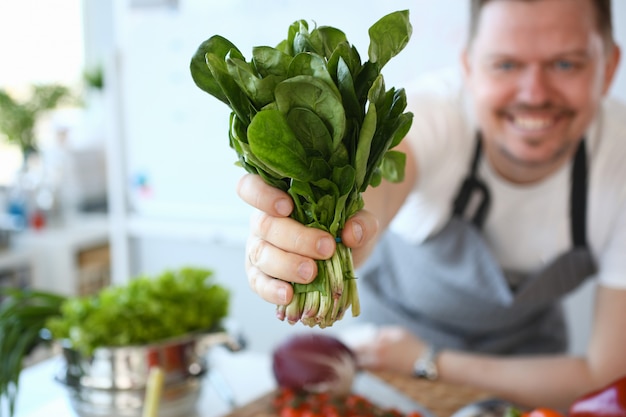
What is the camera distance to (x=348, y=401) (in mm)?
975

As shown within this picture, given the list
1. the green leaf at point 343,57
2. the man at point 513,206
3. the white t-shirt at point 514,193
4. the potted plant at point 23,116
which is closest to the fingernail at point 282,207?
the green leaf at point 343,57

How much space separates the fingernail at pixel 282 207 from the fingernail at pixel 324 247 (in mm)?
36

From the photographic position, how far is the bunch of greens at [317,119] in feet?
1.39

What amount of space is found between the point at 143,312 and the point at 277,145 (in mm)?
675

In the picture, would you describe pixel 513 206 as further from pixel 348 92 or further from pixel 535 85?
pixel 348 92

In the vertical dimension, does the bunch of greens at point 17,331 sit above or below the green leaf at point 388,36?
below

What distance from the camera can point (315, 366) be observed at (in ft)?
3.38

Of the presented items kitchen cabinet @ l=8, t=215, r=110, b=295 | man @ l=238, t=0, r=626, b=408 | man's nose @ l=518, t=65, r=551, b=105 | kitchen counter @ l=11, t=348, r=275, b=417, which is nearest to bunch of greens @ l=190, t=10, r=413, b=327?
man @ l=238, t=0, r=626, b=408

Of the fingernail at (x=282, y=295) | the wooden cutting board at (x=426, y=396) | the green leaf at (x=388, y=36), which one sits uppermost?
the green leaf at (x=388, y=36)

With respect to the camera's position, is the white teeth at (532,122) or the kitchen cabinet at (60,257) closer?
the white teeth at (532,122)

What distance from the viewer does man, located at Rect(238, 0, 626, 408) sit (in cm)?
92

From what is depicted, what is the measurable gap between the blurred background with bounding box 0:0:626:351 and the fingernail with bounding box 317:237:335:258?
0.59 ft

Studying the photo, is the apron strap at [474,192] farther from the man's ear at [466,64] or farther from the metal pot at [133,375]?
the metal pot at [133,375]

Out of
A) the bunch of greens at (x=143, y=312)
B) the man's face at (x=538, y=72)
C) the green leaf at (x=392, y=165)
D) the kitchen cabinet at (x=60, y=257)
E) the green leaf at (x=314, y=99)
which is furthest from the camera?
the kitchen cabinet at (x=60, y=257)
